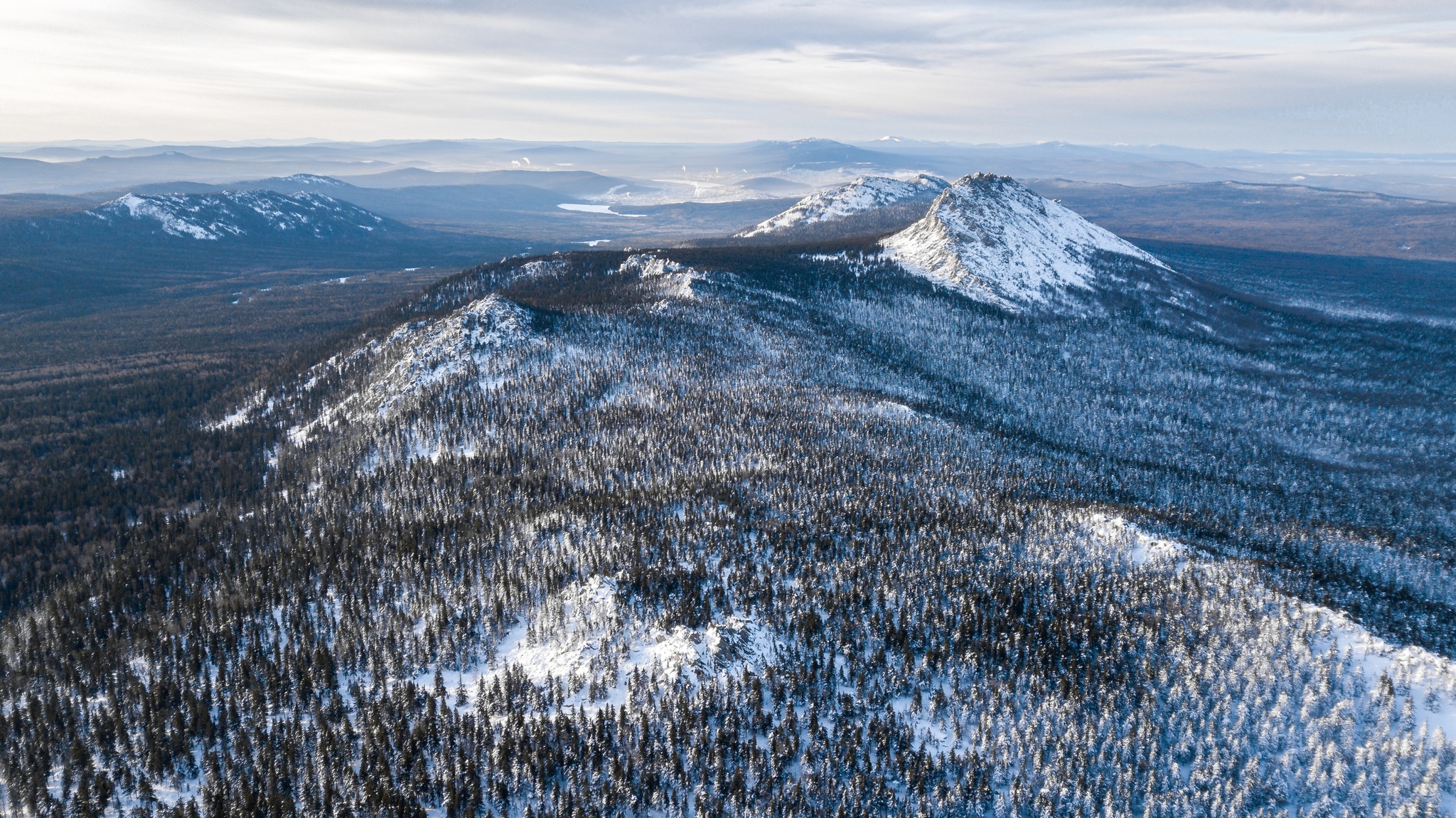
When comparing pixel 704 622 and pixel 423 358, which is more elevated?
pixel 423 358

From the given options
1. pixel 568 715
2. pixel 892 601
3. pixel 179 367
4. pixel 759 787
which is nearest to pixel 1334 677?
pixel 892 601

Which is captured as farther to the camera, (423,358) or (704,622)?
(423,358)

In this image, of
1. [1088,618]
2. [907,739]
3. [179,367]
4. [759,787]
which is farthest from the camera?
[179,367]

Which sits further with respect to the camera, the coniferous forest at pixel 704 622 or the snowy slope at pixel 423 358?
the snowy slope at pixel 423 358

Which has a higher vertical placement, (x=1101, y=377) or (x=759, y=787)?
(x=1101, y=377)

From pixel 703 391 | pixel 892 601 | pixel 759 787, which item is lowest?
pixel 759 787

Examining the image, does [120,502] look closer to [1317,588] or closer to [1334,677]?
[1334,677]

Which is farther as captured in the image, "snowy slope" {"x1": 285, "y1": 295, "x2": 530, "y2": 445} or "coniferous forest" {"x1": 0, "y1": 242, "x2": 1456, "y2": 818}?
"snowy slope" {"x1": 285, "y1": 295, "x2": 530, "y2": 445}

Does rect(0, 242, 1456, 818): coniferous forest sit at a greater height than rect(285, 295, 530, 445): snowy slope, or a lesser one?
lesser
